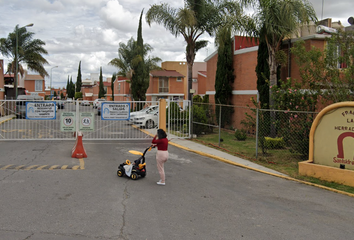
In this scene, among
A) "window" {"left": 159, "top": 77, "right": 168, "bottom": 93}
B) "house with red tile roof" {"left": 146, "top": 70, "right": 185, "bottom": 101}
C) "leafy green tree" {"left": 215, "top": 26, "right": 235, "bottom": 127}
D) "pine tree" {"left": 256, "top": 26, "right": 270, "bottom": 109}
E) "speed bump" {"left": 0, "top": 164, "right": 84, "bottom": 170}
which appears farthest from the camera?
"window" {"left": 159, "top": 77, "right": 168, "bottom": 93}

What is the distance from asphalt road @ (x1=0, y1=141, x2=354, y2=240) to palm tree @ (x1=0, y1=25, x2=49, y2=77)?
2649 centimetres

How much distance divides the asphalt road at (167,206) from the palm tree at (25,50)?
86.9 ft

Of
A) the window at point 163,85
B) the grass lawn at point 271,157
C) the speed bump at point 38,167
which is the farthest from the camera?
the window at point 163,85

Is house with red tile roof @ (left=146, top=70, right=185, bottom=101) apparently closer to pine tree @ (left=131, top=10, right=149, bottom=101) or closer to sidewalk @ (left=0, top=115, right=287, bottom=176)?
pine tree @ (left=131, top=10, right=149, bottom=101)

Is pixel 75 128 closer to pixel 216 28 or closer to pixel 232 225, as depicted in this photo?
pixel 232 225

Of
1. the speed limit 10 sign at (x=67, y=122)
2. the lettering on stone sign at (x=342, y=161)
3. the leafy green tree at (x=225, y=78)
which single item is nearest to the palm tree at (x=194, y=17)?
the leafy green tree at (x=225, y=78)

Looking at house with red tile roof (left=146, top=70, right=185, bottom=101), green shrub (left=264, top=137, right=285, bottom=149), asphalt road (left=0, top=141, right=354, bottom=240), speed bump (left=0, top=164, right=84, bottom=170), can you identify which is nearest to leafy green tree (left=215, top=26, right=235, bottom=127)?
green shrub (left=264, top=137, right=285, bottom=149)

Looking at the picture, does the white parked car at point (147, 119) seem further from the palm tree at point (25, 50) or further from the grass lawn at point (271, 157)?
the palm tree at point (25, 50)

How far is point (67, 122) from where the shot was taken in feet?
45.4

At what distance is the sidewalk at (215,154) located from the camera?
10.4 m

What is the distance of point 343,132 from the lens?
340 inches

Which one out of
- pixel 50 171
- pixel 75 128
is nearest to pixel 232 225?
pixel 50 171

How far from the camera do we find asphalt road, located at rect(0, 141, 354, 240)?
5156 millimetres

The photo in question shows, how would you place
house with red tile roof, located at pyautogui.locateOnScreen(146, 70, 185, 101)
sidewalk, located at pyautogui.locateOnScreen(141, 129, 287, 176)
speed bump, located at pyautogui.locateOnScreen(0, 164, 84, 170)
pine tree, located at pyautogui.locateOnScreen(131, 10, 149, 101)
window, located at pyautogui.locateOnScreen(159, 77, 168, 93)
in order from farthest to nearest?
window, located at pyautogui.locateOnScreen(159, 77, 168, 93) < house with red tile roof, located at pyautogui.locateOnScreen(146, 70, 185, 101) < pine tree, located at pyautogui.locateOnScreen(131, 10, 149, 101) < sidewalk, located at pyautogui.locateOnScreen(141, 129, 287, 176) < speed bump, located at pyautogui.locateOnScreen(0, 164, 84, 170)
